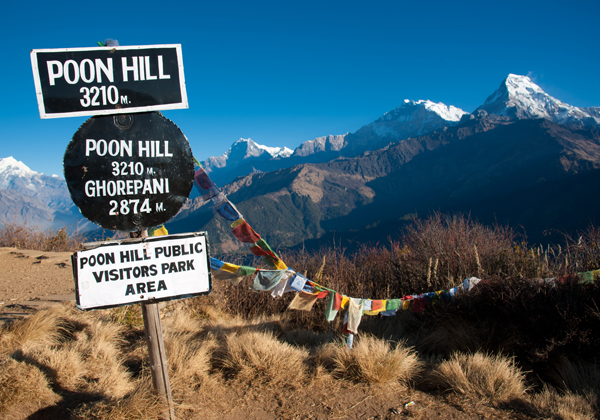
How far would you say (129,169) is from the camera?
8.26 ft

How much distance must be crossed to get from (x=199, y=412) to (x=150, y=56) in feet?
9.98

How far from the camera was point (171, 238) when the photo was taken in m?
2.62

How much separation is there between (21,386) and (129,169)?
2287mm

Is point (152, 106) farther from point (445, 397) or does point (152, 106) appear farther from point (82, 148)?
point (445, 397)

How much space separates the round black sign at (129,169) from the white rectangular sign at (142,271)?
19 cm

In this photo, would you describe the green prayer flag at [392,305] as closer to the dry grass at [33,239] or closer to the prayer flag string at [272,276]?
the prayer flag string at [272,276]

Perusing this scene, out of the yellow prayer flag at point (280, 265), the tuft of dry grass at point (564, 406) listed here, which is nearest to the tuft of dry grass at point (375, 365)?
the tuft of dry grass at point (564, 406)

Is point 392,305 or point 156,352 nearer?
point 156,352

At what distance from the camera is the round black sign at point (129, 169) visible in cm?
244

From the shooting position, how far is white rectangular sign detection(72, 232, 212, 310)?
97.0 inches

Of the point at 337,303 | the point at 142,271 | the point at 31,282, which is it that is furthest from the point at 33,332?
the point at 31,282

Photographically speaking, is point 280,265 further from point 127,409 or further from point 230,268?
point 127,409

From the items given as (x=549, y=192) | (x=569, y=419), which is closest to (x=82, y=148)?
(x=569, y=419)

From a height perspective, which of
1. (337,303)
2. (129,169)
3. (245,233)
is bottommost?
(337,303)
